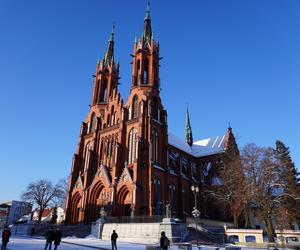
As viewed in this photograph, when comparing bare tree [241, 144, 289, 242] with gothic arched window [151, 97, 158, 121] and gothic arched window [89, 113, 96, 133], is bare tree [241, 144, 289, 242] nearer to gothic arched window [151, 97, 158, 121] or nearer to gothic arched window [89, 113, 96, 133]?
gothic arched window [151, 97, 158, 121]

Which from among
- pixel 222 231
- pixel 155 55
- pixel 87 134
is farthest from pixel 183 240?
pixel 155 55

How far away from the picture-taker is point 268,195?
102ft

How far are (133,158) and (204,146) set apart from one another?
99.5 feet

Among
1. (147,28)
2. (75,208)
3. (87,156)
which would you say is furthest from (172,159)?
(147,28)

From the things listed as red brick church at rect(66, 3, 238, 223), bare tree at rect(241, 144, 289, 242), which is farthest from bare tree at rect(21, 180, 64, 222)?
bare tree at rect(241, 144, 289, 242)

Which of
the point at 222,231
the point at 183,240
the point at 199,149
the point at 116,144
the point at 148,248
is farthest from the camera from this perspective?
the point at 199,149

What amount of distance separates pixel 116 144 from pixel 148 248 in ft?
97.3

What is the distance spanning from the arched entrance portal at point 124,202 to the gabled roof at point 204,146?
883 inches

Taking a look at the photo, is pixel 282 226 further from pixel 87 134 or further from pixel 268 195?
pixel 87 134

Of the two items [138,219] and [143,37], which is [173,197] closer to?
[138,219]

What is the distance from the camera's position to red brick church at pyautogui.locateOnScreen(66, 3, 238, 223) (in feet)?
127

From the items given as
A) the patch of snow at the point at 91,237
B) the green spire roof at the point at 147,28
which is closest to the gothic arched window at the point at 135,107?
the green spire roof at the point at 147,28

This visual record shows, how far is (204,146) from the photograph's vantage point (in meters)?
67.2

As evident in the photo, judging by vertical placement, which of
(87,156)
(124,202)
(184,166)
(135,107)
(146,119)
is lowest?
(124,202)
